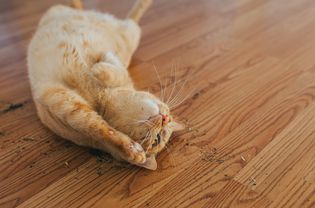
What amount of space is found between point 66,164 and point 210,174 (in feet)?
1.58

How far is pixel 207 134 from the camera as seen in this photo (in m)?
1.30

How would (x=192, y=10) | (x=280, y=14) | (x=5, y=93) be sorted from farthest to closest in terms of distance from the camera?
(x=192, y=10) → (x=280, y=14) → (x=5, y=93)

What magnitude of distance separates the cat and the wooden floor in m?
0.09

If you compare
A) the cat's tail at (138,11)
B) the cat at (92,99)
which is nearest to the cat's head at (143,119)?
the cat at (92,99)

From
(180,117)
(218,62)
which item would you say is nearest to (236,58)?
(218,62)

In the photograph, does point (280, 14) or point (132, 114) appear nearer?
point (132, 114)

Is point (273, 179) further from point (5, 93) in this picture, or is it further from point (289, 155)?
point (5, 93)

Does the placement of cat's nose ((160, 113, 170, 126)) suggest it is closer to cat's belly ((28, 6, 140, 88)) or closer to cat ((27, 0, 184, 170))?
cat ((27, 0, 184, 170))

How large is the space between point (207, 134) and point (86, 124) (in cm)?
45

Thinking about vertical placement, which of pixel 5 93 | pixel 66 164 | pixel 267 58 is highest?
pixel 267 58

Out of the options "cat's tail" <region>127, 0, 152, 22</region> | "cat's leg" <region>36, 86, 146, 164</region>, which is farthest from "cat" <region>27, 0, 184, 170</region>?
"cat's tail" <region>127, 0, 152, 22</region>

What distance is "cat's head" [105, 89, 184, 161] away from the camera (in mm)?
1123

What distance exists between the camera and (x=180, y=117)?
4.61 ft

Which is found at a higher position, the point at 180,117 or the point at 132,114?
the point at 132,114
